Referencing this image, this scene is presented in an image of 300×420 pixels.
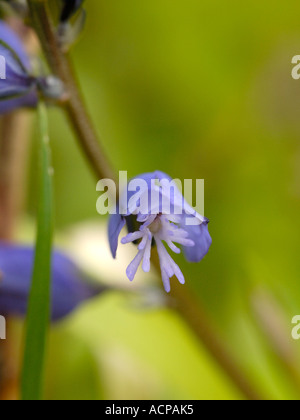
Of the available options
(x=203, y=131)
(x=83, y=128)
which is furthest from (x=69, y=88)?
(x=203, y=131)

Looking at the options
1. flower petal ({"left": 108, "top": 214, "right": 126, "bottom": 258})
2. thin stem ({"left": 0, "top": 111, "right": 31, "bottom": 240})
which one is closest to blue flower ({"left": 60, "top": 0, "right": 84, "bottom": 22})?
flower petal ({"left": 108, "top": 214, "right": 126, "bottom": 258})

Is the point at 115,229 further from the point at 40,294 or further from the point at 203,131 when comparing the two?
the point at 203,131

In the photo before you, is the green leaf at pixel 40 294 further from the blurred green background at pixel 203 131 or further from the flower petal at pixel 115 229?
the blurred green background at pixel 203 131

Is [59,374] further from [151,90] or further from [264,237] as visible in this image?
[151,90]

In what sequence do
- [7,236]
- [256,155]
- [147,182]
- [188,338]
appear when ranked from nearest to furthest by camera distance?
[147,182]
[7,236]
[188,338]
[256,155]

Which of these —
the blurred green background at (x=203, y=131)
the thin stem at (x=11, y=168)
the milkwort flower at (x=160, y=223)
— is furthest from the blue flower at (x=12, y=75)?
the blurred green background at (x=203, y=131)

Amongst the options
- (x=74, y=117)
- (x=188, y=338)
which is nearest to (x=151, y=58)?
(x=188, y=338)
